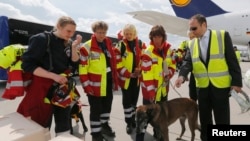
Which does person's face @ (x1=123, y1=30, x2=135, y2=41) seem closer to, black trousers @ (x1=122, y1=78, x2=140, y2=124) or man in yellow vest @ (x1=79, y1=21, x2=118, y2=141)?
man in yellow vest @ (x1=79, y1=21, x2=118, y2=141)

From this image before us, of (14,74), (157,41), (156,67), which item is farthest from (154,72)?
(14,74)

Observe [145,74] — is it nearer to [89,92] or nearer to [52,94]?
[89,92]

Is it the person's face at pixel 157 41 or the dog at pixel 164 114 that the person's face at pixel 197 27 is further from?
the dog at pixel 164 114

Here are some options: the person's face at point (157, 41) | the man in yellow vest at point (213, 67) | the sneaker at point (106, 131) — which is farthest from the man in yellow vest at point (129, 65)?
the man in yellow vest at point (213, 67)

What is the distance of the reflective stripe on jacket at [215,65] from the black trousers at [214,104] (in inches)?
2.7

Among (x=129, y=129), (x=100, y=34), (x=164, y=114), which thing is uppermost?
(x=100, y=34)

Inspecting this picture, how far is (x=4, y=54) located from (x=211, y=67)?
225cm

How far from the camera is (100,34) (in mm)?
3777

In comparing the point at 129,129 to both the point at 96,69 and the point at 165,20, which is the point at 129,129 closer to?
the point at 96,69

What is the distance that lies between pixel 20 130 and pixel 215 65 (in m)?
2.07

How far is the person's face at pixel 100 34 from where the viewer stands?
375cm

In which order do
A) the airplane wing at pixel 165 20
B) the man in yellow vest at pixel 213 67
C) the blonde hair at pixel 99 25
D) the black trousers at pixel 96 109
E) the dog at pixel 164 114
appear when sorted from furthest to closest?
the airplane wing at pixel 165 20, the black trousers at pixel 96 109, the blonde hair at pixel 99 25, the dog at pixel 164 114, the man in yellow vest at pixel 213 67

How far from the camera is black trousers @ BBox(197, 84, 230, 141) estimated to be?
3207 millimetres

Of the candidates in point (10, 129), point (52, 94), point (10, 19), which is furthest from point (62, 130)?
point (10, 19)
